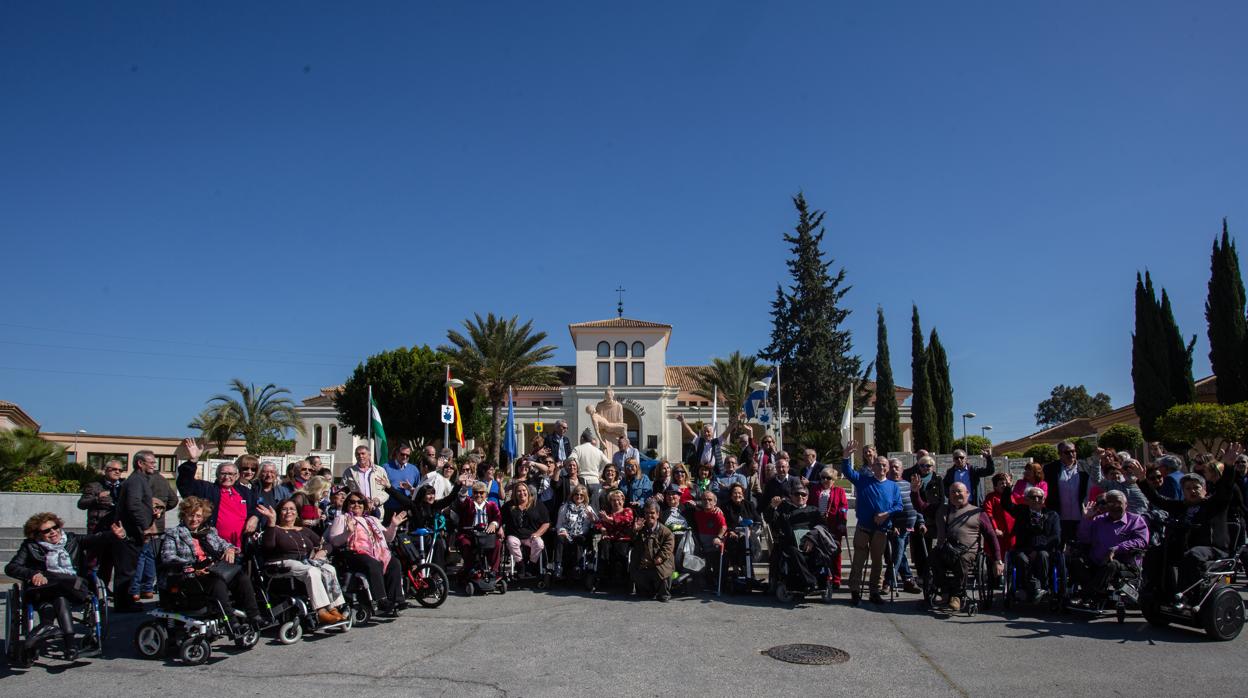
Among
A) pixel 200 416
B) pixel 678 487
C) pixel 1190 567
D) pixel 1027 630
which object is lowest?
pixel 1027 630

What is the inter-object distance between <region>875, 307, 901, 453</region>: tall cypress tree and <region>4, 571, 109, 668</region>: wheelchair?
41.0 m

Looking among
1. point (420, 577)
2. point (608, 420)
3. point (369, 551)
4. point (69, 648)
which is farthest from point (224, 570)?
point (608, 420)

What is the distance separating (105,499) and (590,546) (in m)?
5.63

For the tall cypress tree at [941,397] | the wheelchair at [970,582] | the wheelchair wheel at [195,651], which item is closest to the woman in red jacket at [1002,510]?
the wheelchair at [970,582]

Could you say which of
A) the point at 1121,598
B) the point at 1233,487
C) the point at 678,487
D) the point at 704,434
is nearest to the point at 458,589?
the point at 678,487

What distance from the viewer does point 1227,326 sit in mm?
31047

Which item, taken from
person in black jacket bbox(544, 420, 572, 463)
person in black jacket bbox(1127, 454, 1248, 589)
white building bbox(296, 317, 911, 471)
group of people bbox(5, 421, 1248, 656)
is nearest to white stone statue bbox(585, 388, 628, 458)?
person in black jacket bbox(544, 420, 572, 463)

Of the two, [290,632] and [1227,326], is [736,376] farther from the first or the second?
[290,632]

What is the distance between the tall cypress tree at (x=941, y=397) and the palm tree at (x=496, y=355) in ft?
67.8

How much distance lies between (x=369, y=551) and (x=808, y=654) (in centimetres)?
447

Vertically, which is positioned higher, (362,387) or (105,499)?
(362,387)

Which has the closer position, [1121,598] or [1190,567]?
[1190,567]

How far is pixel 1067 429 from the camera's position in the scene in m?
55.1

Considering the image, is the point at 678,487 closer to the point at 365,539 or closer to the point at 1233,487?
the point at 365,539
